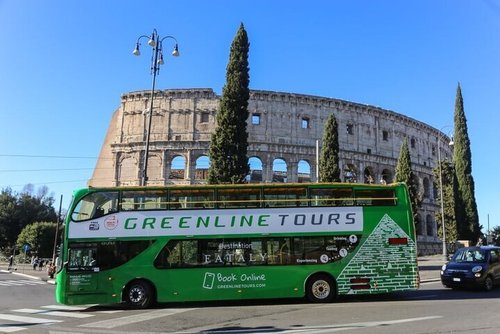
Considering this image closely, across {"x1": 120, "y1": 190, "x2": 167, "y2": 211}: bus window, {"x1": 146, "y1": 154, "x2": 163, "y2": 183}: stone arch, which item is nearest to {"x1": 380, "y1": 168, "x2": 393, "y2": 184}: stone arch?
{"x1": 146, "y1": 154, "x2": 163, "y2": 183}: stone arch

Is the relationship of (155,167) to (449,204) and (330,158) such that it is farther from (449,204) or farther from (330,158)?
(449,204)

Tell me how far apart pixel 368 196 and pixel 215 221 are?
4650 mm

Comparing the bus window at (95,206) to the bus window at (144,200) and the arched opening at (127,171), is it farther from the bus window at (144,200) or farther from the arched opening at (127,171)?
the arched opening at (127,171)

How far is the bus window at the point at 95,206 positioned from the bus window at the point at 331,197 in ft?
19.3

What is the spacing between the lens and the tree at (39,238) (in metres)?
48.7

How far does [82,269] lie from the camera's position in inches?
480

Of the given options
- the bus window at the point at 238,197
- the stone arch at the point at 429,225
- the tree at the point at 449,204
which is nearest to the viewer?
the bus window at the point at 238,197

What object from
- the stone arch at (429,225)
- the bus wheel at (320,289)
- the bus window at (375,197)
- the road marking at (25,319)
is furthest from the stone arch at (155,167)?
the stone arch at (429,225)

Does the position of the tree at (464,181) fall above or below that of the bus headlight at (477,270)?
above

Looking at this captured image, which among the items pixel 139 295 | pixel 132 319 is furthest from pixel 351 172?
pixel 132 319

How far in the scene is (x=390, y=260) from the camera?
12680mm

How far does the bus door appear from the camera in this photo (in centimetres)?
1208

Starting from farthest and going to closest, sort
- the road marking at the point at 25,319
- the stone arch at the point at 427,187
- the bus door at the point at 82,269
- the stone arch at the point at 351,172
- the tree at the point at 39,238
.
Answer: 1. the stone arch at the point at 427,187
2. the stone arch at the point at 351,172
3. the tree at the point at 39,238
4. the bus door at the point at 82,269
5. the road marking at the point at 25,319

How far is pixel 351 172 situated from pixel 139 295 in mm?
41713
